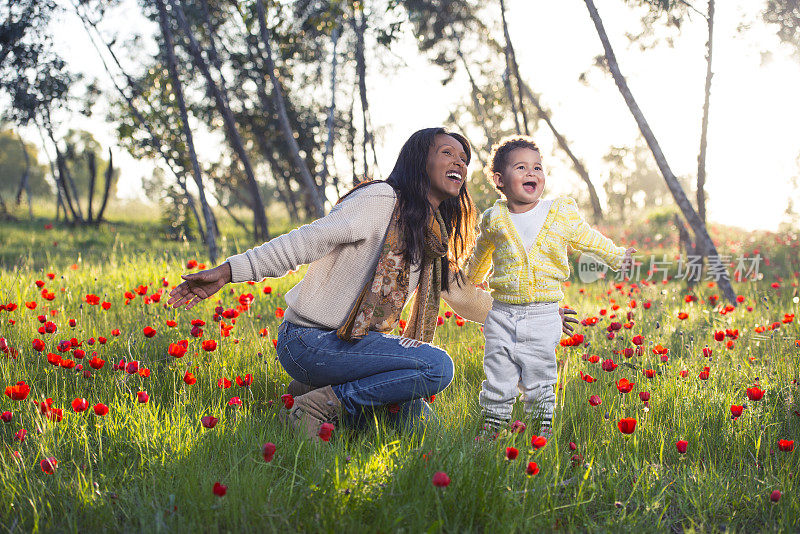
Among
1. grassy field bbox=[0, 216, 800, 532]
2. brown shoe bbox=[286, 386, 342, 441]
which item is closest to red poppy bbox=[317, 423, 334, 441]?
grassy field bbox=[0, 216, 800, 532]

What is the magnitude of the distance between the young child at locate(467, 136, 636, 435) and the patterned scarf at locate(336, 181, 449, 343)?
1.16 feet

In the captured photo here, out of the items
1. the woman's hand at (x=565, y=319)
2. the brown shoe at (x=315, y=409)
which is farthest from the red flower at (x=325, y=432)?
the woman's hand at (x=565, y=319)

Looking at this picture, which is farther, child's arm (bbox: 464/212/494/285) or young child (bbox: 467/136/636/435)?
child's arm (bbox: 464/212/494/285)

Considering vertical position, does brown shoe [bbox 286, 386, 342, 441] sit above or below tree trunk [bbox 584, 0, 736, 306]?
below

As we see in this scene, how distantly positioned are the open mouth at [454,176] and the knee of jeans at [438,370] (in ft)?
2.89

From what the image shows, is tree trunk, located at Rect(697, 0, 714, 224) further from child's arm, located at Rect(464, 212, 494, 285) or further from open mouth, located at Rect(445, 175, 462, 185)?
open mouth, located at Rect(445, 175, 462, 185)

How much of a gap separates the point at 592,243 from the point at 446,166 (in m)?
0.90

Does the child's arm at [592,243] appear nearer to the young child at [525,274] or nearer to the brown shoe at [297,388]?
the young child at [525,274]

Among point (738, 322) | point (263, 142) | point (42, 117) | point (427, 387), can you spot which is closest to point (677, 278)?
point (738, 322)

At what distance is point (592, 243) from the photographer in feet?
10.5

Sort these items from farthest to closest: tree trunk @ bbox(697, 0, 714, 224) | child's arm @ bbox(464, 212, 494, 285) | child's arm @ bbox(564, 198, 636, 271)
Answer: tree trunk @ bbox(697, 0, 714, 224) → child's arm @ bbox(464, 212, 494, 285) → child's arm @ bbox(564, 198, 636, 271)

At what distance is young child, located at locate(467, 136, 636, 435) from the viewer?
3033mm

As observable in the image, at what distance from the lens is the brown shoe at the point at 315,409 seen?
2771 millimetres

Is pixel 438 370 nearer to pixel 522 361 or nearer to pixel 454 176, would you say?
pixel 522 361
